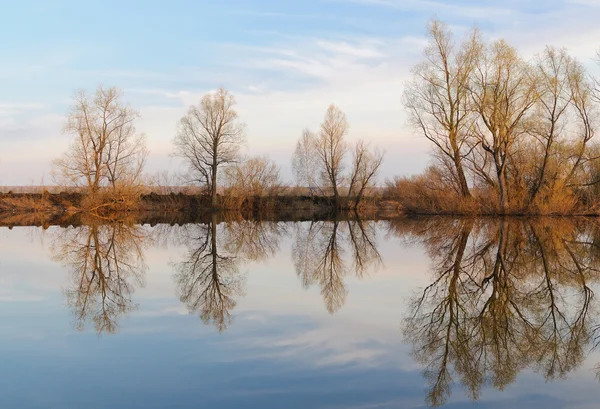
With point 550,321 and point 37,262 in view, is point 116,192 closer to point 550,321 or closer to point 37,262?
point 37,262

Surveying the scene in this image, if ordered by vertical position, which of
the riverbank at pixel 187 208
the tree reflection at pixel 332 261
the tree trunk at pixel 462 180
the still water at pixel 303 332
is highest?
the tree trunk at pixel 462 180

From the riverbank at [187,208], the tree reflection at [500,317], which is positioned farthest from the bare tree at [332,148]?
the tree reflection at [500,317]

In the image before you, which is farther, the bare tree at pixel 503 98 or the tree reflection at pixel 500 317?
the bare tree at pixel 503 98

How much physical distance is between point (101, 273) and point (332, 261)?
16.8 ft

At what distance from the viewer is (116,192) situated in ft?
119

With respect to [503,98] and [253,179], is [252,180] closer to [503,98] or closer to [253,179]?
[253,179]

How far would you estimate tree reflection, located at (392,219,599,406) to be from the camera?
5.01 metres

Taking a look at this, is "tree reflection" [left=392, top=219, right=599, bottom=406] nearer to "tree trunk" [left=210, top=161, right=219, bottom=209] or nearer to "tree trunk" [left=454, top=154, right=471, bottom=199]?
"tree trunk" [left=454, top=154, right=471, bottom=199]

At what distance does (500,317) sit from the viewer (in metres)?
6.73

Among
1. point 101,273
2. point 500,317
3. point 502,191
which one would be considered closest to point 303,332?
point 500,317

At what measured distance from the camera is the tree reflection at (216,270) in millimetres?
7680

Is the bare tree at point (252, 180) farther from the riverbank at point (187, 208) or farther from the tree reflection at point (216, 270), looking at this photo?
the tree reflection at point (216, 270)

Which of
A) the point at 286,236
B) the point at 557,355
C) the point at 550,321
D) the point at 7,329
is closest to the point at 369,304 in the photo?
the point at 550,321

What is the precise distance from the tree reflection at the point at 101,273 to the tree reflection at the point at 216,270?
0.91m
